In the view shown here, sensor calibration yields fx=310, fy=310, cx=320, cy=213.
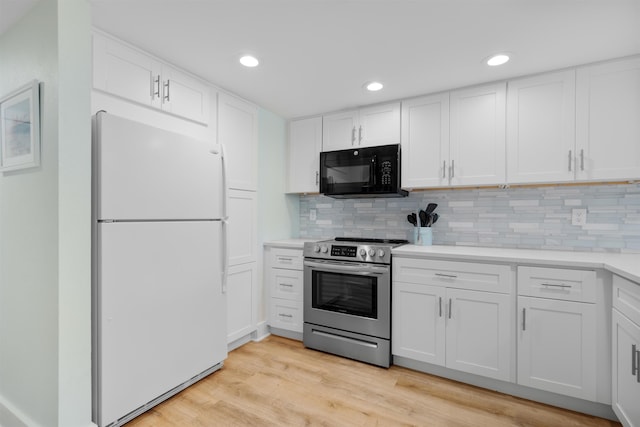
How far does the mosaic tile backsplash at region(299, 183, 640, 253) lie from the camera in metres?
2.28

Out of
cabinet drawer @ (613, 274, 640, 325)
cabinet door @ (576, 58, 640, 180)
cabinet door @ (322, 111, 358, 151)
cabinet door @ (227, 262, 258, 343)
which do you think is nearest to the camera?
cabinet drawer @ (613, 274, 640, 325)

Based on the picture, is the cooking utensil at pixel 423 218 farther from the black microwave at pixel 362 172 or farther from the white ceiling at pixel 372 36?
the white ceiling at pixel 372 36

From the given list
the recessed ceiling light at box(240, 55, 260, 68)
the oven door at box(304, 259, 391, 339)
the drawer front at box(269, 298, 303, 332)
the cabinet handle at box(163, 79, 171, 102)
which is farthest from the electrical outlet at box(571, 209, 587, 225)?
the cabinet handle at box(163, 79, 171, 102)

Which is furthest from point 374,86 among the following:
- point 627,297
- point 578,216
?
point 627,297

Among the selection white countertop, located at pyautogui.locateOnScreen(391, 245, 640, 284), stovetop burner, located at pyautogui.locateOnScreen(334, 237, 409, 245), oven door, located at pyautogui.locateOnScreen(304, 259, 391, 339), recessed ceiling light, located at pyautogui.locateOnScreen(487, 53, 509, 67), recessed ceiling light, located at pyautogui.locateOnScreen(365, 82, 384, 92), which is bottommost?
oven door, located at pyautogui.locateOnScreen(304, 259, 391, 339)

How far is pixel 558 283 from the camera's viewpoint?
1.95 m

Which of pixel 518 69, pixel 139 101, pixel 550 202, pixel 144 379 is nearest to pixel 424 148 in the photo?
pixel 518 69

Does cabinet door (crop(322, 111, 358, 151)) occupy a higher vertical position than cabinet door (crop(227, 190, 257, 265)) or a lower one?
higher

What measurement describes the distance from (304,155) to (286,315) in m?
1.67

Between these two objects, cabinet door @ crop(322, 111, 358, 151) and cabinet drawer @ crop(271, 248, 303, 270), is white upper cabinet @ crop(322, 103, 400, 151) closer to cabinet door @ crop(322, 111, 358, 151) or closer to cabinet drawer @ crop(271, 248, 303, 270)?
cabinet door @ crop(322, 111, 358, 151)

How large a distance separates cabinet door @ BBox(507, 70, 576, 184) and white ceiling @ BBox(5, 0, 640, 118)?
0.40ft

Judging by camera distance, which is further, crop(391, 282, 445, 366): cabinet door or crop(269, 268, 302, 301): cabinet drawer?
crop(269, 268, 302, 301): cabinet drawer

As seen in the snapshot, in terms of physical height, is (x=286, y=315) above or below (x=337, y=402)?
above

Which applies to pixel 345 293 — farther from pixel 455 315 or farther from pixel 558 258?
pixel 558 258
